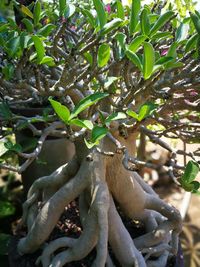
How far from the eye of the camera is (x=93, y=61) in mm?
625

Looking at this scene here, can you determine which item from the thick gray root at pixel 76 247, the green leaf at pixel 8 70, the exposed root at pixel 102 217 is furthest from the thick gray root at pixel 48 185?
the green leaf at pixel 8 70

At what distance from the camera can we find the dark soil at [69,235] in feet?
3.24

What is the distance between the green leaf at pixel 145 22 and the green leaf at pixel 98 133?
17 cm

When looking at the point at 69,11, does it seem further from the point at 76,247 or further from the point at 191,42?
the point at 76,247

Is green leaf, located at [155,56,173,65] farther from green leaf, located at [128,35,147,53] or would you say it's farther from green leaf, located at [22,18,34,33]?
green leaf, located at [22,18,34,33]

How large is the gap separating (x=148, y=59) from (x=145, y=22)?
0.08 m

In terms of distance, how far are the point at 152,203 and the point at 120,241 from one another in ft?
0.52

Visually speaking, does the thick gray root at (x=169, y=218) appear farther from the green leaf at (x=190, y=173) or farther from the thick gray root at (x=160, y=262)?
the green leaf at (x=190, y=173)

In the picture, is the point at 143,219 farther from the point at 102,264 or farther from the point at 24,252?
the point at 24,252

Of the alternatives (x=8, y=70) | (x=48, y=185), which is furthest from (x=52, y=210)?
(x=8, y=70)

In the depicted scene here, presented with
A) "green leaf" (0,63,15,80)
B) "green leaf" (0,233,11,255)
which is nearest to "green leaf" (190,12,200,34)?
"green leaf" (0,63,15,80)

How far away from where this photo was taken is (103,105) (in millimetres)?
838

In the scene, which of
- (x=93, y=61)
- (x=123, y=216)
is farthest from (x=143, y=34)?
(x=123, y=216)

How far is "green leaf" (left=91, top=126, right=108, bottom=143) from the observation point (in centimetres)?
55
